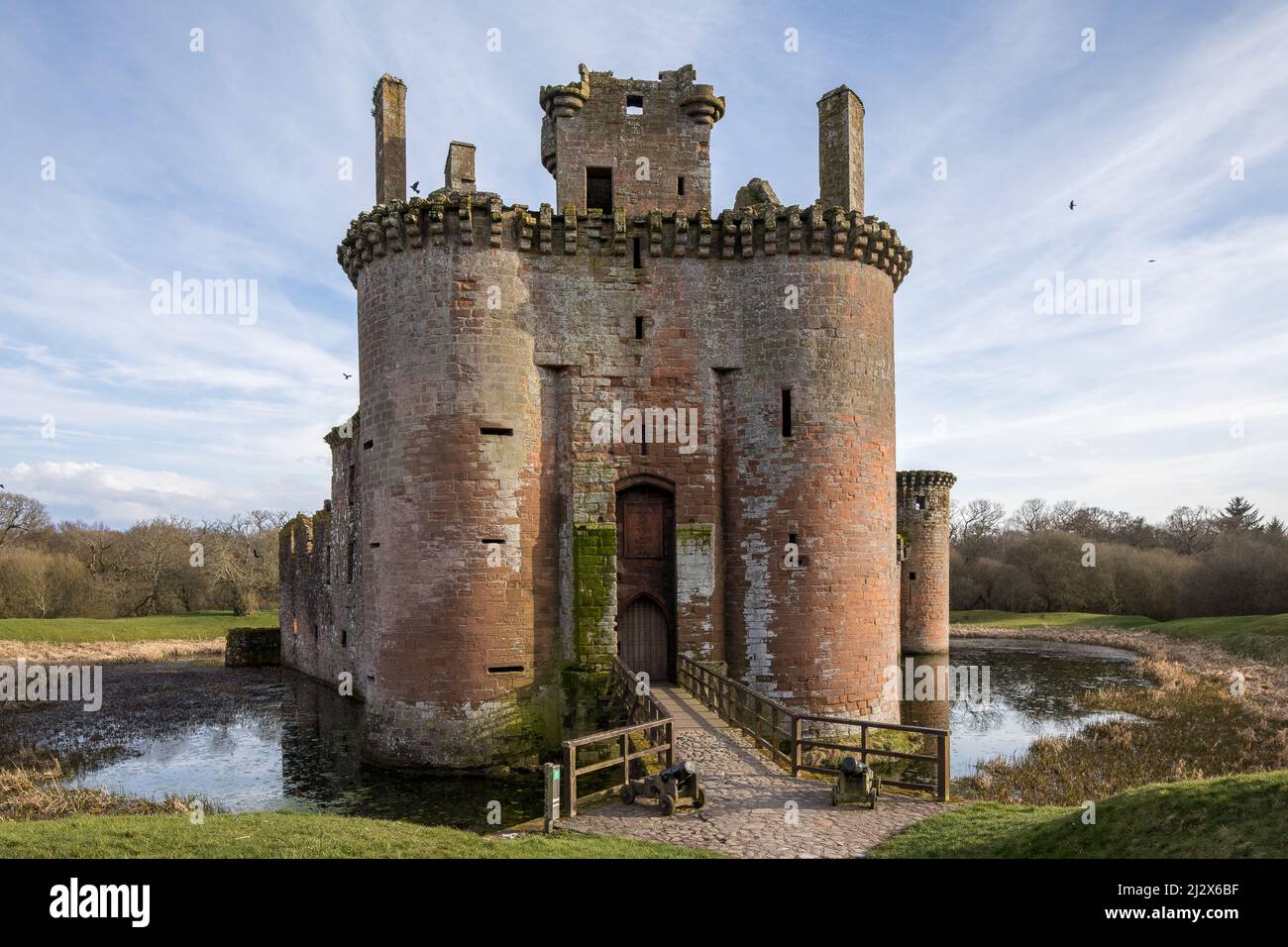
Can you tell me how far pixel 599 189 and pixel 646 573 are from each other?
10.2 meters

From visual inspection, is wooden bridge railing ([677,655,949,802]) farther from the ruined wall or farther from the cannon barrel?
the ruined wall

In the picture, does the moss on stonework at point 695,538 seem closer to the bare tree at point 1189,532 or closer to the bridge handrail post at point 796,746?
the bridge handrail post at point 796,746

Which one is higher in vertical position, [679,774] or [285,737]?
[679,774]

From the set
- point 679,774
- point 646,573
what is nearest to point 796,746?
point 679,774

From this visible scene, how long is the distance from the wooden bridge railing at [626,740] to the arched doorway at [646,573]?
140 centimetres

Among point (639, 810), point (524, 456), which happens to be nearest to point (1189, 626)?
point (524, 456)

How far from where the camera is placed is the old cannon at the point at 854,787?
1218 cm

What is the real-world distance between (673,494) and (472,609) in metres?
5.45

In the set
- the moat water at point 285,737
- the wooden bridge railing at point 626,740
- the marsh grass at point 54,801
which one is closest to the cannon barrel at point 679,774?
the wooden bridge railing at point 626,740

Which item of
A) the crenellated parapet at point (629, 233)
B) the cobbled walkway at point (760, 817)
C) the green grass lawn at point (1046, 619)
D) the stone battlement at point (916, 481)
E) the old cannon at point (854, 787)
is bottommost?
the green grass lawn at point (1046, 619)

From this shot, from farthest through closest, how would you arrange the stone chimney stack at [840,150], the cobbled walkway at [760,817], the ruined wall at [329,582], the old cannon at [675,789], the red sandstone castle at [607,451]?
the ruined wall at [329,582]
the stone chimney stack at [840,150]
the red sandstone castle at [607,451]
the old cannon at [675,789]
the cobbled walkway at [760,817]

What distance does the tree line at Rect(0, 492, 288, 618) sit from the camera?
188ft

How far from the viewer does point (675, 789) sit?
12000 mm

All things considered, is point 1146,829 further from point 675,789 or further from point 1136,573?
point 1136,573
